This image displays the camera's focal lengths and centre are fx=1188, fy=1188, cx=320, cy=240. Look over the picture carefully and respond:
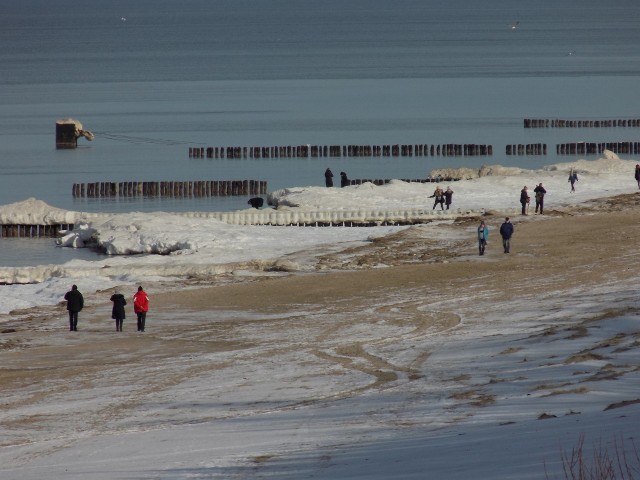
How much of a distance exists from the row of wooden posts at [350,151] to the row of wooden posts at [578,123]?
599 inches

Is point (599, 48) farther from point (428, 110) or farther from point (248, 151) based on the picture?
point (248, 151)

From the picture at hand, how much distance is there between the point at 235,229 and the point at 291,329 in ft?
56.0

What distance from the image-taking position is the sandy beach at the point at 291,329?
18094mm

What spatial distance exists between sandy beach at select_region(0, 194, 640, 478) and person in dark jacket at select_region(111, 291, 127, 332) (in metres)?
0.41

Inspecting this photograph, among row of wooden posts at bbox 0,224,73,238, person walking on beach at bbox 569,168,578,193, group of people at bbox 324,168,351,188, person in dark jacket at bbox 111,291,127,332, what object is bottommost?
person in dark jacket at bbox 111,291,127,332

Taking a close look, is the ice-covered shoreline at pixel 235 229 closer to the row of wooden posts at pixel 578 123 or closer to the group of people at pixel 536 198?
the group of people at pixel 536 198

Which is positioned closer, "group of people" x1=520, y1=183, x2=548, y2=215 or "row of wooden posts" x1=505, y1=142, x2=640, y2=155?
"group of people" x1=520, y1=183, x2=548, y2=215

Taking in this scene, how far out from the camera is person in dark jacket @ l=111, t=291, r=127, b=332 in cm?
2516

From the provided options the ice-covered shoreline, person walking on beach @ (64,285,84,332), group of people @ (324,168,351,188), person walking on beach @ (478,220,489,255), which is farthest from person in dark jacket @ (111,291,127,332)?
group of people @ (324,168,351,188)

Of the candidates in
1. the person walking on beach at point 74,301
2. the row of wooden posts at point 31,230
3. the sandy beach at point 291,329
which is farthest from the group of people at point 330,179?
the person walking on beach at point 74,301

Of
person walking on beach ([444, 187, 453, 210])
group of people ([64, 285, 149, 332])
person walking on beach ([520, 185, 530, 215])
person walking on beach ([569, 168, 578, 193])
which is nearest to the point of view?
group of people ([64, 285, 149, 332])

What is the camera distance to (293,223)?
46.6 metres

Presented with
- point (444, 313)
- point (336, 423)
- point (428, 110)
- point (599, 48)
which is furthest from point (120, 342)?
point (599, 48)

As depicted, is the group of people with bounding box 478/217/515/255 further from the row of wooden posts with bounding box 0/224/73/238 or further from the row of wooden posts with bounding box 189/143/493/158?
the row of wooden posts with bounding box 189/143/493/158
